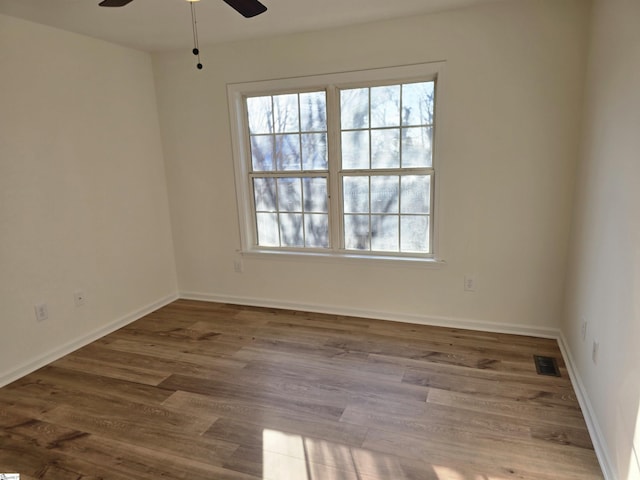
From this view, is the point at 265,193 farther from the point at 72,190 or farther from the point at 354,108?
the point at 72,190

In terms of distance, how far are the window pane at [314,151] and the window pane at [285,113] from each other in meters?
0.14

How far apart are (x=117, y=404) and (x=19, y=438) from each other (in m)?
0.48

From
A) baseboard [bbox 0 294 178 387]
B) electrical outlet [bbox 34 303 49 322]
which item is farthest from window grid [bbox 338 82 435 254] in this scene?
electrical outlet [bbox 34 303 49 322]

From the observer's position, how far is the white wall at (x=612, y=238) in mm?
1649

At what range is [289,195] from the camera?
12.2 feet

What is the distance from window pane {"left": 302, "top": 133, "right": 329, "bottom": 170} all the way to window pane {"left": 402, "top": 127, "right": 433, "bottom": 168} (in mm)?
678

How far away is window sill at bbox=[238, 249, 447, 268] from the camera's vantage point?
3.32 metres

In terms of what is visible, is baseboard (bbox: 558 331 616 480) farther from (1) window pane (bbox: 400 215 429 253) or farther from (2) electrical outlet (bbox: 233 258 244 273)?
(2) electrical outlet (bbox: 233 258 244 273)

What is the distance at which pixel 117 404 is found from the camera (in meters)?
2.43

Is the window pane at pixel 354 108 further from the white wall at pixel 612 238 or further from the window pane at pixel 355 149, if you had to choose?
the white wall at pixel 612 238

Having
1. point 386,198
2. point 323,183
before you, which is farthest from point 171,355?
point 386,198

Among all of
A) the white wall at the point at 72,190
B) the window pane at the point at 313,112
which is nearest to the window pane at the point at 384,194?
the window pane at the point at 313,112

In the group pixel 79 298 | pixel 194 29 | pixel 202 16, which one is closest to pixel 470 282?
pixel 202 16

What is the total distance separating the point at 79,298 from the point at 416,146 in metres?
2.98
